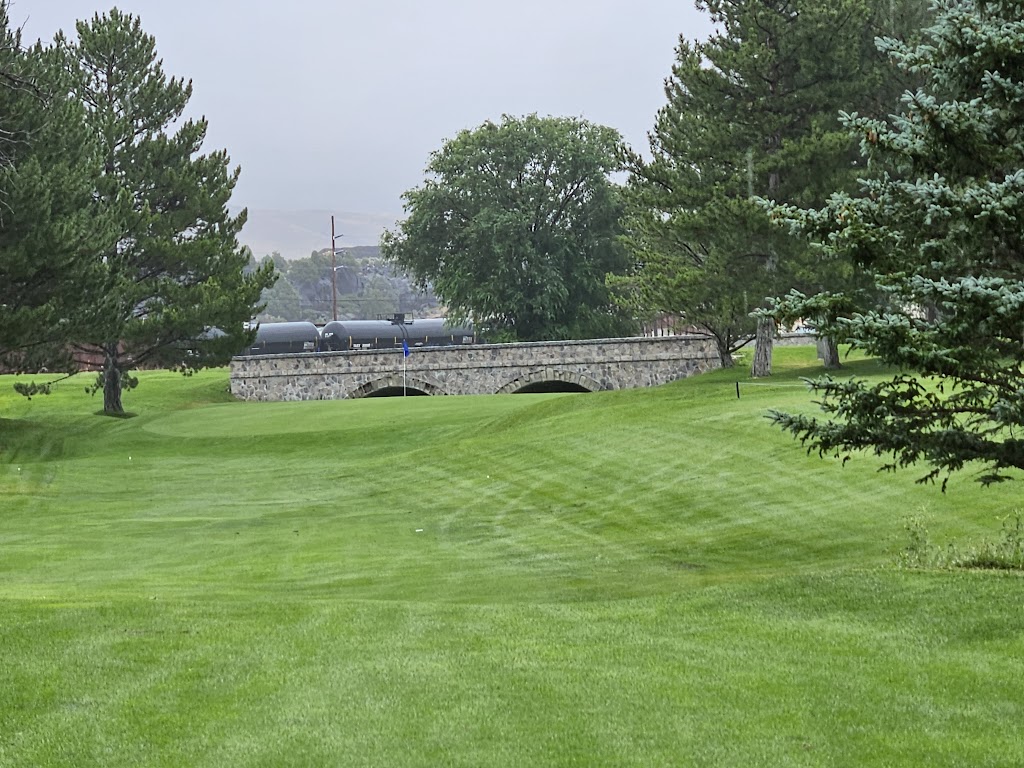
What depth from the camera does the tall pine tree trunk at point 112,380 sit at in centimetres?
4416

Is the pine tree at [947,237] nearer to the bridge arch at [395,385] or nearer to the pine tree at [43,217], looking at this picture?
the pine tree at [43,217]

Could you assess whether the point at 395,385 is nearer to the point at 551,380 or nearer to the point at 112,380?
the point at 551,380

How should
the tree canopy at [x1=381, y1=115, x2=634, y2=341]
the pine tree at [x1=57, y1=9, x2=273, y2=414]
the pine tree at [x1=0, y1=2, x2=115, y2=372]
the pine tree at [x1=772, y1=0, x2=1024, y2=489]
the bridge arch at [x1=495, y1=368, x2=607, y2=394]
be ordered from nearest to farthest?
the pine tree at [x1=772, y1=0, x2=1024, y2=489] → the pine tree at [x1=0, y1=2, x2=115, y2=372] → the pine tree at [x1=57, y1=9, x2=273, y2=414] → the bridge arch at [x1=495, y1=368, x2=607, y2=394] → the tree canopy at [x1=381, y1=115, x2=634, y2=341]

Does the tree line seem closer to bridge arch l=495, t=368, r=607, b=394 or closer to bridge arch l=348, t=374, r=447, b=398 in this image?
bridge arch l=495, t=368, r=607, b=394

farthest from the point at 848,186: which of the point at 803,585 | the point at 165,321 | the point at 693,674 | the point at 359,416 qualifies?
the point at 693,674

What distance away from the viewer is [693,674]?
23.5ft

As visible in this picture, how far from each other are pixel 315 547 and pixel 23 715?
9.03 m

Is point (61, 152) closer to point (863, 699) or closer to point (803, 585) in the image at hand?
point (803, 585)

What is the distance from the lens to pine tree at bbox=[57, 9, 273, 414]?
138ft

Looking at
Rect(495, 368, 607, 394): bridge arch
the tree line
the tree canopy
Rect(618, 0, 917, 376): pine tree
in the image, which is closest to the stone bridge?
Rect(495, 368, 607, 394): bridge arch

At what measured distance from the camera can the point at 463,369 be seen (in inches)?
2234

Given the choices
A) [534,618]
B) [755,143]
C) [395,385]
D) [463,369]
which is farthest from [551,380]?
[534,618]

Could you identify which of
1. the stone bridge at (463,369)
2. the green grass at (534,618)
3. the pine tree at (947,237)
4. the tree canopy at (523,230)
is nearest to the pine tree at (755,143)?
the stone bridge at (463,369)

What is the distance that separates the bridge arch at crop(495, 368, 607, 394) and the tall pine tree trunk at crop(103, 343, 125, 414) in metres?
17.6
